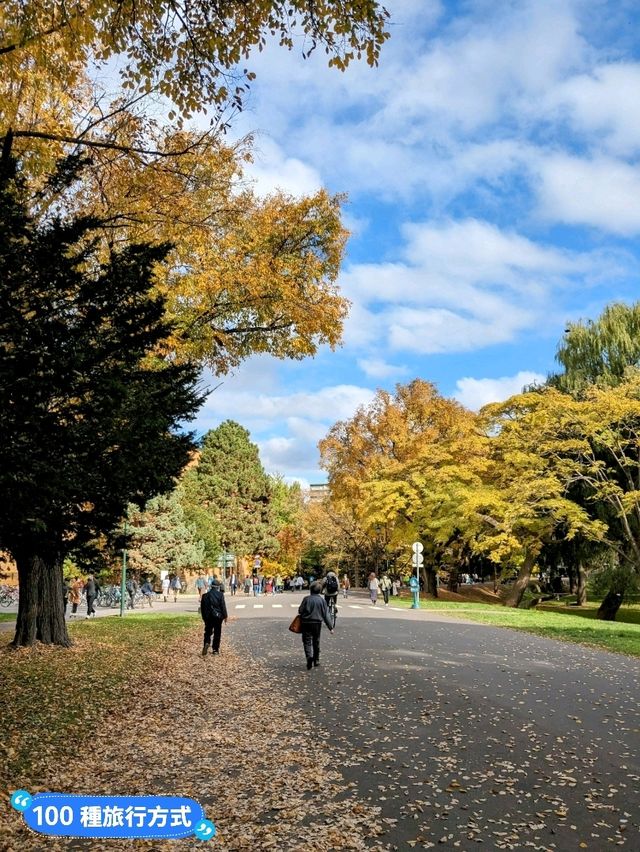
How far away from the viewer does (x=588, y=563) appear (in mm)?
34875

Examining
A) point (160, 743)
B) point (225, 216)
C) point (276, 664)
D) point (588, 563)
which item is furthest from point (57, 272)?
point (588, 563)

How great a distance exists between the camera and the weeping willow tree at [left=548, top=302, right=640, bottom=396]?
3209cm

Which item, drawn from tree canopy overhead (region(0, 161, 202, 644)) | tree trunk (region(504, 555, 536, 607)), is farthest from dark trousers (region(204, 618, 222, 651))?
tree trunk (region(504, 555, 536, 607))

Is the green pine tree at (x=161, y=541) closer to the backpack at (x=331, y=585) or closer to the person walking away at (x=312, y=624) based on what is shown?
the backpack at (x=331, y=585)

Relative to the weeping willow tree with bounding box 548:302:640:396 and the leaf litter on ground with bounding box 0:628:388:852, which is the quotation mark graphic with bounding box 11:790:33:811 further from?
the weeping willow tree with bounding box 548:302:640:396

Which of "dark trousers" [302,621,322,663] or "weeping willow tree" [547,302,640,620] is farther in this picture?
"weeping willow tree" [547,302,640,620]

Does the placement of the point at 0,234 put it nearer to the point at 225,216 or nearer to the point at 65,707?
the point at 65,707

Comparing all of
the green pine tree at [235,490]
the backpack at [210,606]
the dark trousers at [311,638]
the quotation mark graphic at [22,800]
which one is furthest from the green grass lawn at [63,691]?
the green pine tree at [235,490]

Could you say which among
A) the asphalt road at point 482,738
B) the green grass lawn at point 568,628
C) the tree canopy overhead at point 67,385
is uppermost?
the tree canopy overhead at point 67,385

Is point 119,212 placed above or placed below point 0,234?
above

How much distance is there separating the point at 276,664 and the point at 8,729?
6.01 m

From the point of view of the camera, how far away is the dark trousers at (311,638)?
12203 millimetres

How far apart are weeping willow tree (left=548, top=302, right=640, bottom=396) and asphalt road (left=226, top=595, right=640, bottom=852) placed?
20265 millimetres

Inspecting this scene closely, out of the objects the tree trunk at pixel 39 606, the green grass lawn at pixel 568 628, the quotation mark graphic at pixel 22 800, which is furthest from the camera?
the green grass lawn at pixel 568 628
